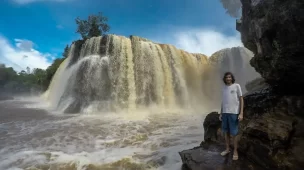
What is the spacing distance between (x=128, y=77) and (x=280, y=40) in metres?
12.8

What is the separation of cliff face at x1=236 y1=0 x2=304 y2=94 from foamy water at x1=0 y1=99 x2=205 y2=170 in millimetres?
3253

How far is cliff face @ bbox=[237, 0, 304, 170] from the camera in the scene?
4375 millimetres

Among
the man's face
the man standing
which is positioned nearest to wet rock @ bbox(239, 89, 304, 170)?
the man standing

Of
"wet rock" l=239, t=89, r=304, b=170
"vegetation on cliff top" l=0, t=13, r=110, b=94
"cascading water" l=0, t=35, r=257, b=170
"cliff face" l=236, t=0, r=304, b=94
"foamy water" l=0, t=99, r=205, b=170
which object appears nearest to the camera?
"wet rock" l=239, t=89, r=304, b=170

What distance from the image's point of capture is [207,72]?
838 inches

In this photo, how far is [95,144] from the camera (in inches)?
305

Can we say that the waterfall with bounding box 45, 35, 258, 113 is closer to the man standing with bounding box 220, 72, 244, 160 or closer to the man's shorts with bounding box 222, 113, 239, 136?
the man's shorts with bounding box 222, 113, 239, 136

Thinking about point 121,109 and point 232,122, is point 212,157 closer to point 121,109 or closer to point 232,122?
point 232,122

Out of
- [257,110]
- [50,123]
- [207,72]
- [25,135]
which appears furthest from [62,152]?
[207,72]

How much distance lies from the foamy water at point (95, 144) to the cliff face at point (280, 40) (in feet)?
10.7

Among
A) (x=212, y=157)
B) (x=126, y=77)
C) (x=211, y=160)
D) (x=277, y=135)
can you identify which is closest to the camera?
(x=277, y=135)

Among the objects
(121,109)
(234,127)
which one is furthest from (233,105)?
(121,109)

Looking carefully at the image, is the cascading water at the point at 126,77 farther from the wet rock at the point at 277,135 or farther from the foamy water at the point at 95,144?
the wet rock at the point at 277,135

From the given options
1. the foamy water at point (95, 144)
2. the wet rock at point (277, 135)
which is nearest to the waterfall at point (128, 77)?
the foamy water at point (95, 144)
